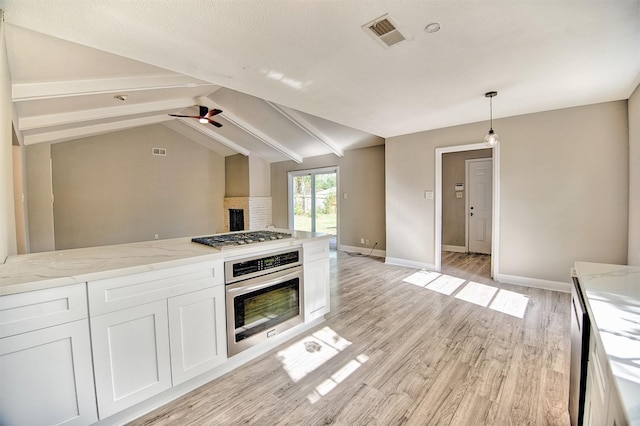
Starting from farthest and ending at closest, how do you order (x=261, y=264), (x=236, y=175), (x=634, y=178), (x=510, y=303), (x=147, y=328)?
(x=236, y=175) → (x=510, y=303) → (x=634, y=178) → (x=261, y=264) → (x=147, y=328)

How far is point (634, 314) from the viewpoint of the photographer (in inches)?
40.6

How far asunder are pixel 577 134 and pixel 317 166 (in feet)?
16.2

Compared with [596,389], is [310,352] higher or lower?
lower

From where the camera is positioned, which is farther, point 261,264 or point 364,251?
A: point 364,251

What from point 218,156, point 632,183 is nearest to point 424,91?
point 632,183

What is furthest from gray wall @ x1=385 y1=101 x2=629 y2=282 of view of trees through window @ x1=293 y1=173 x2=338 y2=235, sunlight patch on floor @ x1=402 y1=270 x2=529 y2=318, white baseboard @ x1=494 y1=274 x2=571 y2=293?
view of trees through window @ x1=293 y1=173 x2=338 y2=235

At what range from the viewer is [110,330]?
1507mm

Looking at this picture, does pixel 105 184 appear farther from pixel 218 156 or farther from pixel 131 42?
pixel 131 42

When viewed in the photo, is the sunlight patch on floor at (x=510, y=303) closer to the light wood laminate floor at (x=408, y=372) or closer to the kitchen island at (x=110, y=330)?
the light wood laminate floor at (x=408, y=372)

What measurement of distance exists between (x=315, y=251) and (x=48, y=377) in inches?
75.0

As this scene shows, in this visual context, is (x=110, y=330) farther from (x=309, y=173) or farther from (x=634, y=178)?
(x=309, y=173)

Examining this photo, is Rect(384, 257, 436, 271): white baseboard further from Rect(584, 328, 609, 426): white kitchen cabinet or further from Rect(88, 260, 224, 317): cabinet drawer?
Rect(88, 260, 224, 317): cabinet drawer

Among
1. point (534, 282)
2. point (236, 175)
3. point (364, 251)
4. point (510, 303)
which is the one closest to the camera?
point (510, 303)

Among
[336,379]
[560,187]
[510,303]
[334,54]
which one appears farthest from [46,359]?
[560,187]
